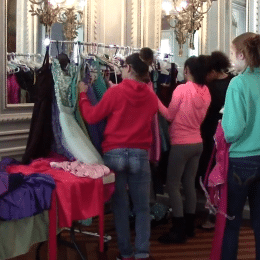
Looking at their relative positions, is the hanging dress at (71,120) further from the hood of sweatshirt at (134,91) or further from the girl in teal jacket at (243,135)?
the girl in teal jacket at (243,135)

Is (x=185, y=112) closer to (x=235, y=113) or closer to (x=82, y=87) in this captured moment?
(x=82, y=87)

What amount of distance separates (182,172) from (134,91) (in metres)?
1.06

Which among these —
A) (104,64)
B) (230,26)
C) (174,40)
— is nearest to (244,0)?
(230,26)

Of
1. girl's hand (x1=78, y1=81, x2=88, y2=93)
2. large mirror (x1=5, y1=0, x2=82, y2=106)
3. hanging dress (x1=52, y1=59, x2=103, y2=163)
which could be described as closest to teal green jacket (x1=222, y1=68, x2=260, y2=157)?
hanging dress (x1=52, y1=59, x2=103, y2=163)

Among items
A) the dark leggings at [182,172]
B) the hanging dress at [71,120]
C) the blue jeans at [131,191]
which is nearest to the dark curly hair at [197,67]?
the dark leggings at [182,172]

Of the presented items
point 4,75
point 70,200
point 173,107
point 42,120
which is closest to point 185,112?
point 173,107

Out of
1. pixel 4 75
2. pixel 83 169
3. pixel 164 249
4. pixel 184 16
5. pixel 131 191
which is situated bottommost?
pixel 164 249

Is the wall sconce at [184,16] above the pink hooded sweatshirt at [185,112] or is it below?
above

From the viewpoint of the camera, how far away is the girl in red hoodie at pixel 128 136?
3.14 m

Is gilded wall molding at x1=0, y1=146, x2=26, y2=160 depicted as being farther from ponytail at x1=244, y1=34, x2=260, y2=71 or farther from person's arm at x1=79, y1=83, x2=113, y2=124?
ponytail at x1=244, y1=34, x2=260, y2=71

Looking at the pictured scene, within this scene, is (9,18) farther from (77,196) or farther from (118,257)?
(118,257)

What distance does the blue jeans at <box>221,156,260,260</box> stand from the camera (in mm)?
2576

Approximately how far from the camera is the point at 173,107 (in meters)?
3.91

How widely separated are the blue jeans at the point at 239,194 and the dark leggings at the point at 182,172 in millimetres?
1287
